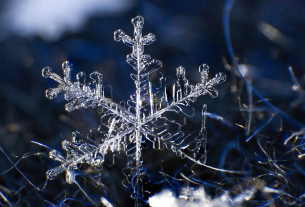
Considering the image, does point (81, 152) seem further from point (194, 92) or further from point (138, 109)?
point (194, 92)

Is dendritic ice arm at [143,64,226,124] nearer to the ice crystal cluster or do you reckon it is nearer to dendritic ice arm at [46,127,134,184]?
the ice crystal cluster

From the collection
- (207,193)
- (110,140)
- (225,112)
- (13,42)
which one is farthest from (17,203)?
(225,112)

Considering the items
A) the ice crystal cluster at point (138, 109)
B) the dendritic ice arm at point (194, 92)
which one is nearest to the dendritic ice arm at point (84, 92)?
the ice crystal cluster at point (138, 109)

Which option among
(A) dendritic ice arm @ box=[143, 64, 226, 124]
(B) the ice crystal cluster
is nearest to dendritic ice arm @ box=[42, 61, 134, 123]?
(B) the ice crystal cluster

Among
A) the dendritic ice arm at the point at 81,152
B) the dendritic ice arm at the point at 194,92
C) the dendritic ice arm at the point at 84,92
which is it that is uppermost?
the dendritic ice arm at the point at 84,92

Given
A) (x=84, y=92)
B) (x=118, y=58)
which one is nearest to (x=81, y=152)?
(x=84, y=92)

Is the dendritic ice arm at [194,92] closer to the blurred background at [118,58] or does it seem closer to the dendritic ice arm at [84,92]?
the blurred background at [118,58]
